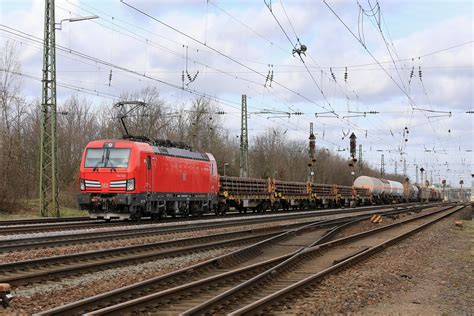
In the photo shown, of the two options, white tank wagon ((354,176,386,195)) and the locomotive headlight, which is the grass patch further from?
white tank wagon ((354,176,386,195))

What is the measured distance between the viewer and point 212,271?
38.5 feet

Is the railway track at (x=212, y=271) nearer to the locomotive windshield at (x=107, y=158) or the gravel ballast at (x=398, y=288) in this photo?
the gravel ballast at (x=398, y=288)

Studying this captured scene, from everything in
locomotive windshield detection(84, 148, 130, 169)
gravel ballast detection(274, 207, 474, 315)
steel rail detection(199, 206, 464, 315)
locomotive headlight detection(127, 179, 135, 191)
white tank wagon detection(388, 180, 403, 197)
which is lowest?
gravel ballast detection(274, 207, 474, 315)

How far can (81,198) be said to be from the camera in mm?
22828

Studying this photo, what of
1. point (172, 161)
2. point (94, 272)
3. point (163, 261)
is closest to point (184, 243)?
point (163, 261)

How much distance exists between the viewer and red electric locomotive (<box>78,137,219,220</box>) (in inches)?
898

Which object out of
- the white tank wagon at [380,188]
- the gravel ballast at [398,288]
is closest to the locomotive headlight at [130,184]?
the gravel ballast at [398,288]

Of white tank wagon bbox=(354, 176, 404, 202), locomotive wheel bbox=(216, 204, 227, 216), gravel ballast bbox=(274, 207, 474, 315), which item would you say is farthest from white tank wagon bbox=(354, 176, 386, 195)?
gravel ballast bbox=(274, 207, 474, 315)

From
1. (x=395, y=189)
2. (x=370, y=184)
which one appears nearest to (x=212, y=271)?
(x=370, y=184)

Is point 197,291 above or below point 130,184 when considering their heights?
below

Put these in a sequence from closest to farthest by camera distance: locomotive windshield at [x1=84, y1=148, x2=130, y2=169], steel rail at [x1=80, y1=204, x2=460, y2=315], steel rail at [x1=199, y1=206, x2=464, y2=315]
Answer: steel rail at [x1=80, y1=204, x2=460, y2=315], steel rail at [x1=199, y1=206, x2=464, y2=315], locomotive windshield at [x1=84, y1=148, x2=130, y2=169]

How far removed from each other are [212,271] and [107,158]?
42.4 ft

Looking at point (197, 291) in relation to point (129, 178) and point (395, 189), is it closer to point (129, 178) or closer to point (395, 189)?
point (129, 178)

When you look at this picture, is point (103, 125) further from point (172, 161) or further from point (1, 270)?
point (1, 270)
